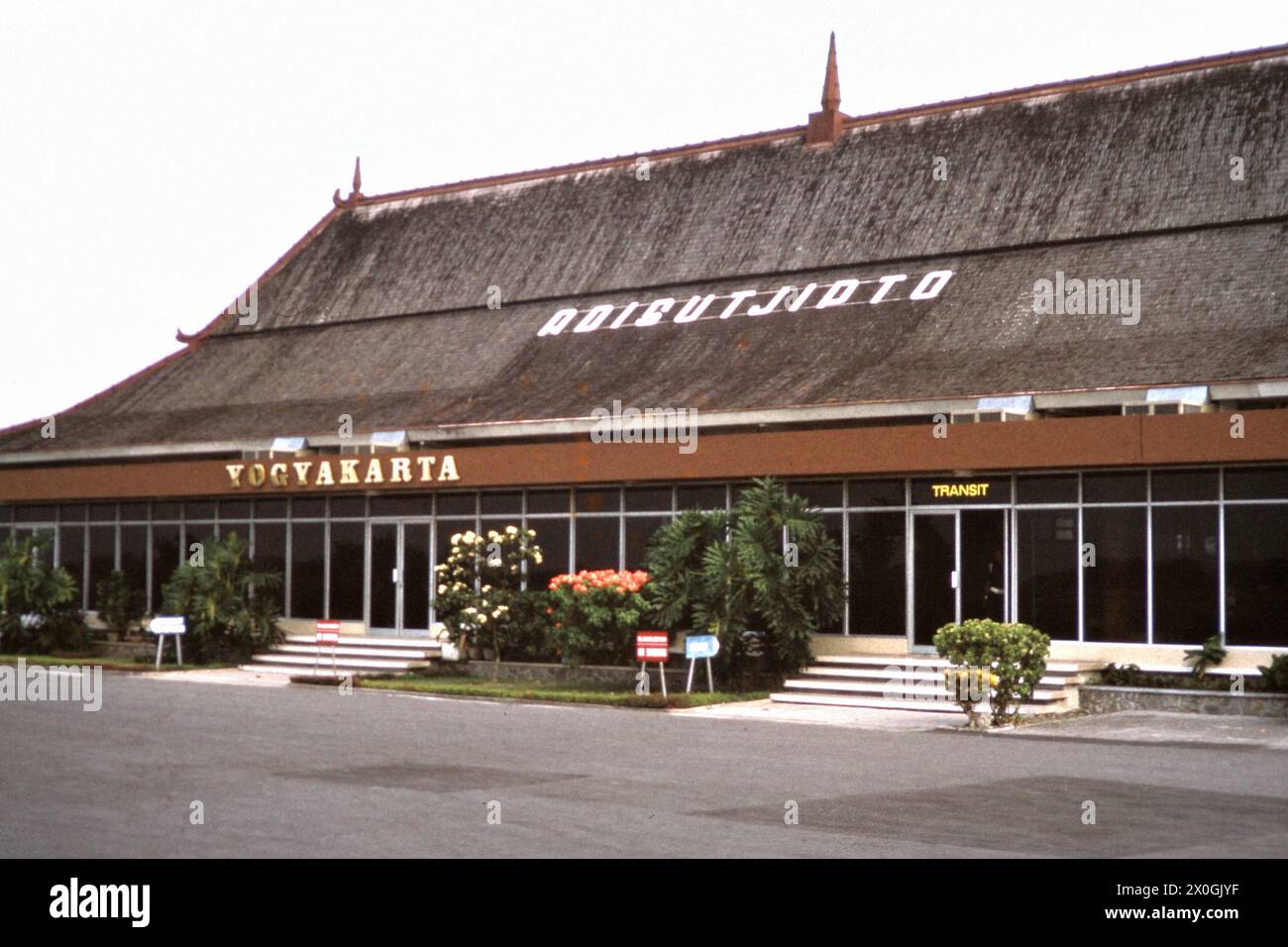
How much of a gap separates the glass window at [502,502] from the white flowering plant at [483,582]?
577mm

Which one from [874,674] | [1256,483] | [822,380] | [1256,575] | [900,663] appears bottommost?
[874,674]

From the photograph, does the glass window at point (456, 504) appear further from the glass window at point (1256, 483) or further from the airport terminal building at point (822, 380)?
the glass window at point (1256, 483)

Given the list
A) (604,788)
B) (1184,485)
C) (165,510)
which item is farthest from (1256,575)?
(165,510)

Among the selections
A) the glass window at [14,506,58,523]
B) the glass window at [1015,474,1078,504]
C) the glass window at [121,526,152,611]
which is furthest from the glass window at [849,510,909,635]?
the glass window at [14,506,58,523]

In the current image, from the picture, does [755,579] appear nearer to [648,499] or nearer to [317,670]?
[648,499]

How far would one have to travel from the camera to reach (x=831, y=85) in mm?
40094

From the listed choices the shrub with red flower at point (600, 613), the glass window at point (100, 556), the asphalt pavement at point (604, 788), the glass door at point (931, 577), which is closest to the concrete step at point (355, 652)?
the shrub with red flower at point (600, 613)

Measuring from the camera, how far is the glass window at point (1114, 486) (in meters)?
26.3

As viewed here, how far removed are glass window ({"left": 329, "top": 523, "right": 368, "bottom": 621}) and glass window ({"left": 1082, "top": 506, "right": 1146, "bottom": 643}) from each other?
1576 centimetres

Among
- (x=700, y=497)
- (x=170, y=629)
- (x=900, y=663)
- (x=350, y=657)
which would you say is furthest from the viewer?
(x=350, y=657)

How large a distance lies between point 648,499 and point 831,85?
13.4 meters

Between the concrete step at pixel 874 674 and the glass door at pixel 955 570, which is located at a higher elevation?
the glass door at pixel 955 570

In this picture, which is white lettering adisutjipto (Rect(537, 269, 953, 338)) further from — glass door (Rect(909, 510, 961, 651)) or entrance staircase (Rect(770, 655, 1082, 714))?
entrance staircase (Rect(770, 655, 1082, 714))

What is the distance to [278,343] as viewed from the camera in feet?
144
